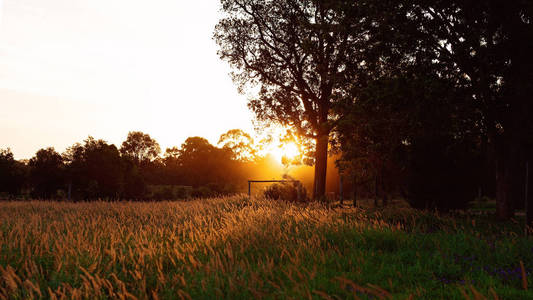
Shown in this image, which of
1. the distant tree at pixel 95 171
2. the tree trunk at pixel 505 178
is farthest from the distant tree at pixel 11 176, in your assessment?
the tree trunk at pixel 505 178

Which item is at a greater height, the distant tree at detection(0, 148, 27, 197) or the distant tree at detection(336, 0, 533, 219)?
the distant tree at detection(336, 0, 533, 219)

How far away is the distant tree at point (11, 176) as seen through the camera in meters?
37.1

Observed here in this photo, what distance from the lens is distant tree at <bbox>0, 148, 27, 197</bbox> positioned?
122 ft

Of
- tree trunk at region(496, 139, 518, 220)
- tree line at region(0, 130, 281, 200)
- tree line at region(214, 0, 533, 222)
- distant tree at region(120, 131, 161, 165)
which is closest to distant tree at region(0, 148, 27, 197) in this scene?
tree line at region(0, 130, 281, 200)

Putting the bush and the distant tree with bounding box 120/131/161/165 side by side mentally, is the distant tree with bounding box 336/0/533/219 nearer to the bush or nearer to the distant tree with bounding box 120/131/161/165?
the bush

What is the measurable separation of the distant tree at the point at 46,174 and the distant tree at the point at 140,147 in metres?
24.7

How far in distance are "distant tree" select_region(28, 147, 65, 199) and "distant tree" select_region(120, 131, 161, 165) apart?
24671mm

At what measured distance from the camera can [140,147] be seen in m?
65.1

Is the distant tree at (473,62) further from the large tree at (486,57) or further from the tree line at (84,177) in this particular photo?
the tree line at (84,177)

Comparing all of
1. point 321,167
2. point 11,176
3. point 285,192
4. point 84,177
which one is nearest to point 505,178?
point 321,167

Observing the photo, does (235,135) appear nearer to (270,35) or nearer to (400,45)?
(270,35)

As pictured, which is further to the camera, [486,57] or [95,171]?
[95,171]

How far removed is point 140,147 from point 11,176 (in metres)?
27.9

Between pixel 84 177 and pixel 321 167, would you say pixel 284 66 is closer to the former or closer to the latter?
pixel 321 167
